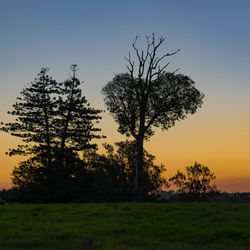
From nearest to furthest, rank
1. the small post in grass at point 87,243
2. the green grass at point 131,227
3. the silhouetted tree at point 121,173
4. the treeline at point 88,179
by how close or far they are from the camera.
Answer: the small post in grass at point 87,243
the green grass at point 131,227
the treeline at point 88,179
the silhouetted tree at point 121,173

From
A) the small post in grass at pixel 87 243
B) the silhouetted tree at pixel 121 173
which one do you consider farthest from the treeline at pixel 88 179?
the small post in grass at pixel 87 243

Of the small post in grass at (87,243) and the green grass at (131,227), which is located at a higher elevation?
the small post in grass at (87,243)

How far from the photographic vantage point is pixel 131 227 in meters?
23.8

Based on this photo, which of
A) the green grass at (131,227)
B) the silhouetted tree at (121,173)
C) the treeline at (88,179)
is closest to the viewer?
the green grass at (131,227)

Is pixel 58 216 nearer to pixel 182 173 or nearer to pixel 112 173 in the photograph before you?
pixel 182 173

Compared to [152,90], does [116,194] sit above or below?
below

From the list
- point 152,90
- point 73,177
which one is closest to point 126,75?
point 152,90

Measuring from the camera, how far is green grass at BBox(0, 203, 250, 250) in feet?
65.7

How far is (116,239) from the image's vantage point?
827 inches

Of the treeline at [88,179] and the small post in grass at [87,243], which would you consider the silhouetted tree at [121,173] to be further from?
the small post in grass at [87,243]

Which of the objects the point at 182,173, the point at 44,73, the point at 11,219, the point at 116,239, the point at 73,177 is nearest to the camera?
the point at 116,239

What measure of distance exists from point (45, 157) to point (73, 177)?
7495mm

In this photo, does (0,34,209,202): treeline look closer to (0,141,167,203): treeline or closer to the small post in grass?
(0,141,167,203): treeline

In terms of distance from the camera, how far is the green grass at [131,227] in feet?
65.7
